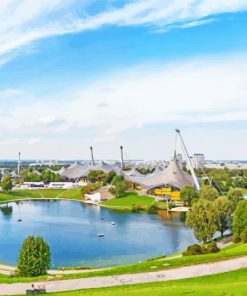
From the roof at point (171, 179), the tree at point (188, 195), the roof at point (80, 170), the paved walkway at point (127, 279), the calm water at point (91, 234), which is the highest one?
the roof at point (80, 170)

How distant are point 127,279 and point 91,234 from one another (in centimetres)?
2620

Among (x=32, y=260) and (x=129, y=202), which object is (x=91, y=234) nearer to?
(x=32, y=260)

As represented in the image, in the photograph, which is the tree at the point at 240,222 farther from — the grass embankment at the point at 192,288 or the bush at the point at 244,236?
the grass embankment at the point at 192,288

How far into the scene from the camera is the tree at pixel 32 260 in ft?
80.4

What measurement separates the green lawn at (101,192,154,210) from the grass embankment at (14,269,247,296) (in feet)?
155

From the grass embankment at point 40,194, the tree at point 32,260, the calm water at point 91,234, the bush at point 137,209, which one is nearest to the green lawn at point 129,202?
the bush at point 137,209

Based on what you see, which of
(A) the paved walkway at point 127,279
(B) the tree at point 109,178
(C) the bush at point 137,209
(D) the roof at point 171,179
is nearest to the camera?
(A) the paved walkway at point 127,279

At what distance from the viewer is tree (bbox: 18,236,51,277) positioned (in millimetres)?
24516

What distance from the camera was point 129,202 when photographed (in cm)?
7125

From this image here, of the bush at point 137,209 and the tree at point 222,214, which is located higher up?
the tree at point 222,214

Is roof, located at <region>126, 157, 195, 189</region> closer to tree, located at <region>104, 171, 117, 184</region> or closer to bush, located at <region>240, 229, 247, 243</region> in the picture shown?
tree, located at <region>104, 171, 117, 184</region>

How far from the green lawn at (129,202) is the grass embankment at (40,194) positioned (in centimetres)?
1148

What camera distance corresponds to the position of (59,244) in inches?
1572

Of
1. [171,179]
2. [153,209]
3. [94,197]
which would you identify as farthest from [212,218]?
[94,197]
